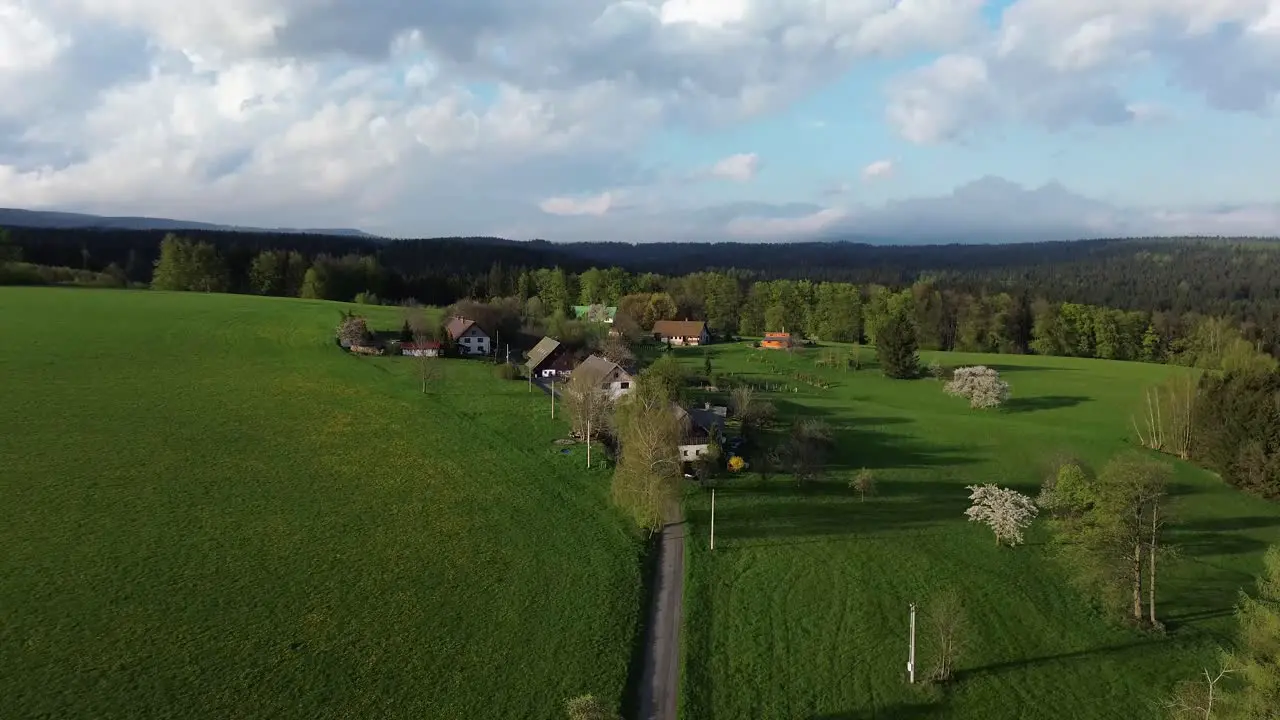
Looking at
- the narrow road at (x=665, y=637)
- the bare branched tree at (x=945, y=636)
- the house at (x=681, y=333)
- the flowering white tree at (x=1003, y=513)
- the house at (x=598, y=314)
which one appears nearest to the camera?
the narrow road at (x=665, y=637)

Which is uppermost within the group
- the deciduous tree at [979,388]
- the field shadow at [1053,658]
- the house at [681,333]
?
the house at [681,333]

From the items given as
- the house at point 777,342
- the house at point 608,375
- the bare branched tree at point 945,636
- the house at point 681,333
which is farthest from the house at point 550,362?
the bare branched tree at point 945,636

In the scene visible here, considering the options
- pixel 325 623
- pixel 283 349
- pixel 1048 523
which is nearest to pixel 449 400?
pixel 283 349

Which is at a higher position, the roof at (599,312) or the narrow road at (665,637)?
the roof at (599,312)

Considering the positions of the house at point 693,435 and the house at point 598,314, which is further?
the house at point 598,314

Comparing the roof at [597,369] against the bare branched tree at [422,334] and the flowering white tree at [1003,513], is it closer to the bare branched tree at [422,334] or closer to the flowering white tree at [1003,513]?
the bare branched tree at [422,334]

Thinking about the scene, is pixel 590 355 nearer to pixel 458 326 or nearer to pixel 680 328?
pixel 458 326

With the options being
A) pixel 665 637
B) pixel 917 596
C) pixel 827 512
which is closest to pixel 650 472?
pixel 665 637

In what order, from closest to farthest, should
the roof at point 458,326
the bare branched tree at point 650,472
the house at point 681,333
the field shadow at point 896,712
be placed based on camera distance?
the field shadow at point 896,712, the bare branched tree at point 650,472, the roof at point 458,326, the house at point 681,333
